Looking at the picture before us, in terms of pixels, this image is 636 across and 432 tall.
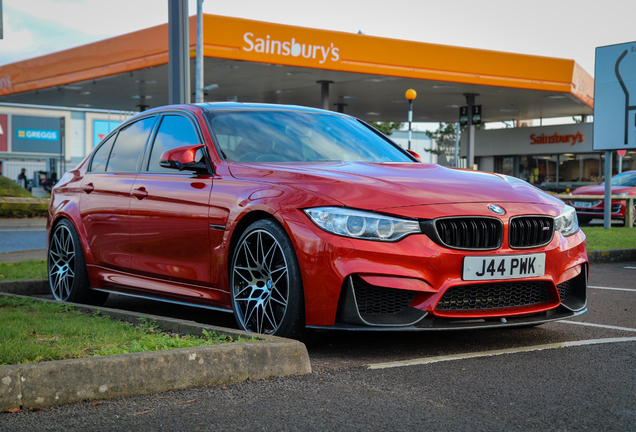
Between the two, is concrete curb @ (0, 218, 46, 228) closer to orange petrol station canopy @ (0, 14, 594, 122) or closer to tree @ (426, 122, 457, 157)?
orange petrol station canopy @ (0, 14, 594, 122)

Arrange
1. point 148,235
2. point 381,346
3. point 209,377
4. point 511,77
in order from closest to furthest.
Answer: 1. point 209,377
2. point 381,346
3. point 148,235
4. point 511,77

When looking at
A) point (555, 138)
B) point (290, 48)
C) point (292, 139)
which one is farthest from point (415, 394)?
point (555, 138)

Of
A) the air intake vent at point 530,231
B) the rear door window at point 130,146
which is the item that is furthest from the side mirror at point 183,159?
the air intake vent at point 530,231

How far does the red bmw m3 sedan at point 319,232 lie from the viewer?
4.00 m

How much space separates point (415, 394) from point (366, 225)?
998 millimetres

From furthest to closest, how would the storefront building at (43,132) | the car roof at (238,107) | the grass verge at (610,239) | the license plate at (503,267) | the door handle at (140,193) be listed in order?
the storefront building at (43,132) → the grass verge at (610,239) → the car roof at (238,107) → the door handle at (140,193) → the license plate at (503,267)

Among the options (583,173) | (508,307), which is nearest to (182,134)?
(508,307)

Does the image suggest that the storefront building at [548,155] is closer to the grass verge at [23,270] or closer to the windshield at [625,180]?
the windshield at [625,180]

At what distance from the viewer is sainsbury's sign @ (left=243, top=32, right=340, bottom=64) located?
73.4 feet

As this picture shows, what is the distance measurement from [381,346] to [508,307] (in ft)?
2.52

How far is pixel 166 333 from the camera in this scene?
4281 millimetres

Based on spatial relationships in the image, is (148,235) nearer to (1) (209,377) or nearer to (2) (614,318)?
(1) (209,377)

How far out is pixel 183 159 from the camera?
4.83 meters

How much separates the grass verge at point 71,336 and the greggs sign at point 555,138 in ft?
114
